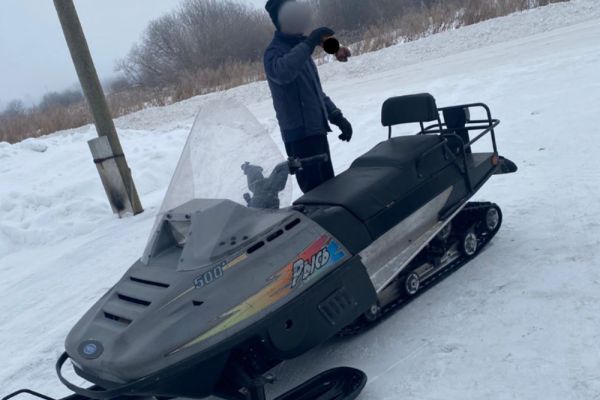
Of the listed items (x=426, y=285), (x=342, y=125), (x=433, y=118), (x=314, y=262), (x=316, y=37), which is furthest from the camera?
(x=342, y=125)

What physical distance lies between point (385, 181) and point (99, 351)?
1.74m

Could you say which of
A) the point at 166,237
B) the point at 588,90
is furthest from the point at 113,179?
the point at 588,90

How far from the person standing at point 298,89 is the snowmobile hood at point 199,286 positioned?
0.98m

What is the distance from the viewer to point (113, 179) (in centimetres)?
727

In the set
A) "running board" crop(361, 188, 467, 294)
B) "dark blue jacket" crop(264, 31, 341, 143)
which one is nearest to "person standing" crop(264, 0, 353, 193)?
"dark blue jacket" crop(264, 31, 341, 143)

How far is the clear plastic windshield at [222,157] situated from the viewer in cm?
323

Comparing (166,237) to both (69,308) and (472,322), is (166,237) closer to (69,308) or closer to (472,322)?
(472,322)

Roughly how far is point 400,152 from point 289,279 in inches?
51.6

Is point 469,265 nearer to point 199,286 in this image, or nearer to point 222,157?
point 222,157

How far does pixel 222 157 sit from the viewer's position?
3.34 meters

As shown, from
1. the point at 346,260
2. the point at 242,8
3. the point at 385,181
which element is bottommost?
the point at 346,260

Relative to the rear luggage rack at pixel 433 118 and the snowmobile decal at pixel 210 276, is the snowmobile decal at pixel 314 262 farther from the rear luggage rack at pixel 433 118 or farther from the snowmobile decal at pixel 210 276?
the rear luggage rack at pixel 433 118

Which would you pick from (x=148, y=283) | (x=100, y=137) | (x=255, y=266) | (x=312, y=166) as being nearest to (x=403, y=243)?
(x=312, y=166)

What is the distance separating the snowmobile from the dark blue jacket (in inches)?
16.5
